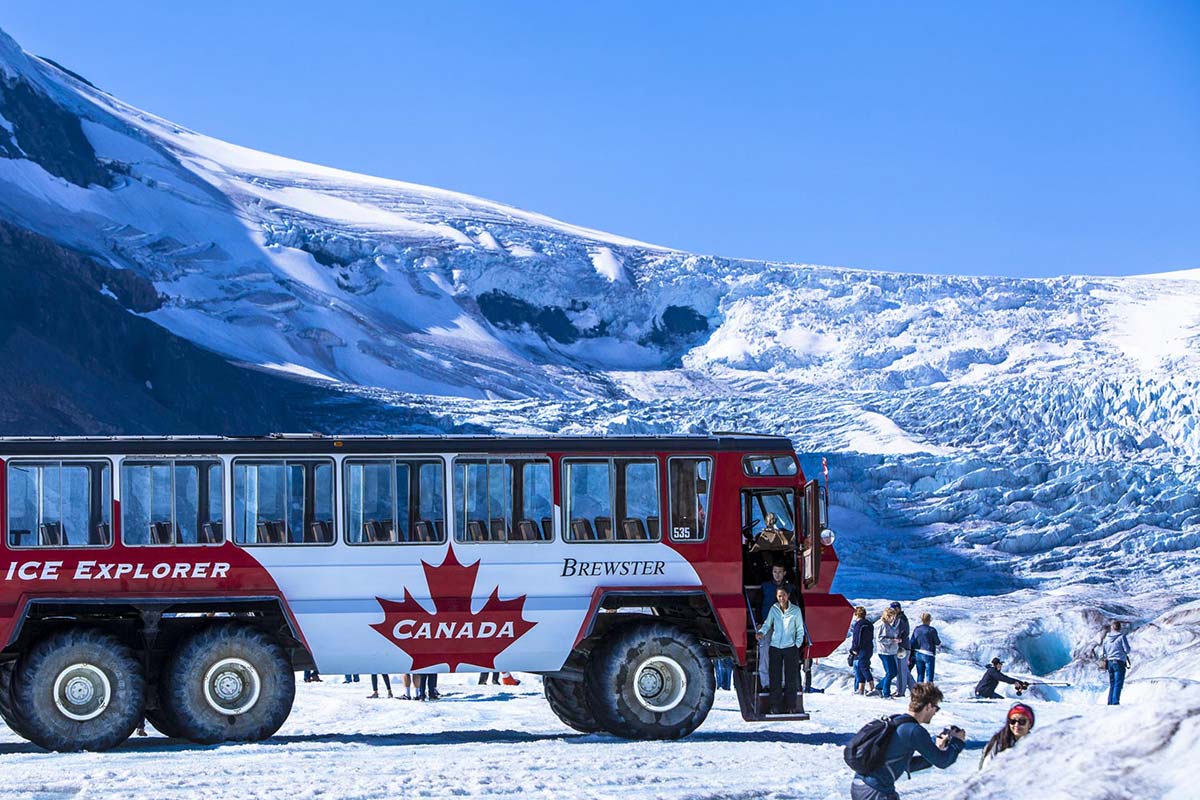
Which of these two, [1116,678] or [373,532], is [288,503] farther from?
[1116,678]

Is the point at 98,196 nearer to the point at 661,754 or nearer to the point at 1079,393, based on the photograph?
the point at 1079,393

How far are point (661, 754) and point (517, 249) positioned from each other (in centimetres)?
8702

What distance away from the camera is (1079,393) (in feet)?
219

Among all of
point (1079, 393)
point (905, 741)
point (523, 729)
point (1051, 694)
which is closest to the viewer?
point (905, 741)

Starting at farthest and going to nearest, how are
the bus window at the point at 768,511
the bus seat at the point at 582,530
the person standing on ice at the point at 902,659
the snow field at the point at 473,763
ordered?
the person standing on ice at the point at 902,659 → the bus window at the point at 768,511 → the bus seat at the point at 582,530 → the snow field at the point at 473,763

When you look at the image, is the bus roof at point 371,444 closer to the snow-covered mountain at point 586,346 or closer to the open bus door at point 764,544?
the open bus door at point 764,544

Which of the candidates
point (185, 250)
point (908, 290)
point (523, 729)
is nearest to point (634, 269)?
point (908, 290)

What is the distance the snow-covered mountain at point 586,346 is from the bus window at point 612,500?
102 feet

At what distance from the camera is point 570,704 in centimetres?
1638

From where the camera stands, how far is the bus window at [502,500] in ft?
48.9

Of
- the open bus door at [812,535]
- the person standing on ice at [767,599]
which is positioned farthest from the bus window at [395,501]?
the open bus door at [812,535]

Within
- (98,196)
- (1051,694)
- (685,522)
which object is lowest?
(1051,694)

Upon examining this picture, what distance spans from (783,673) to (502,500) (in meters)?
3.01

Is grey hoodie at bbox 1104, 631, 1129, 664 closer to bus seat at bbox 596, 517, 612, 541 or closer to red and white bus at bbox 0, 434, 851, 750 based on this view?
red and white bus at bbox 0, 434, 851, 750
